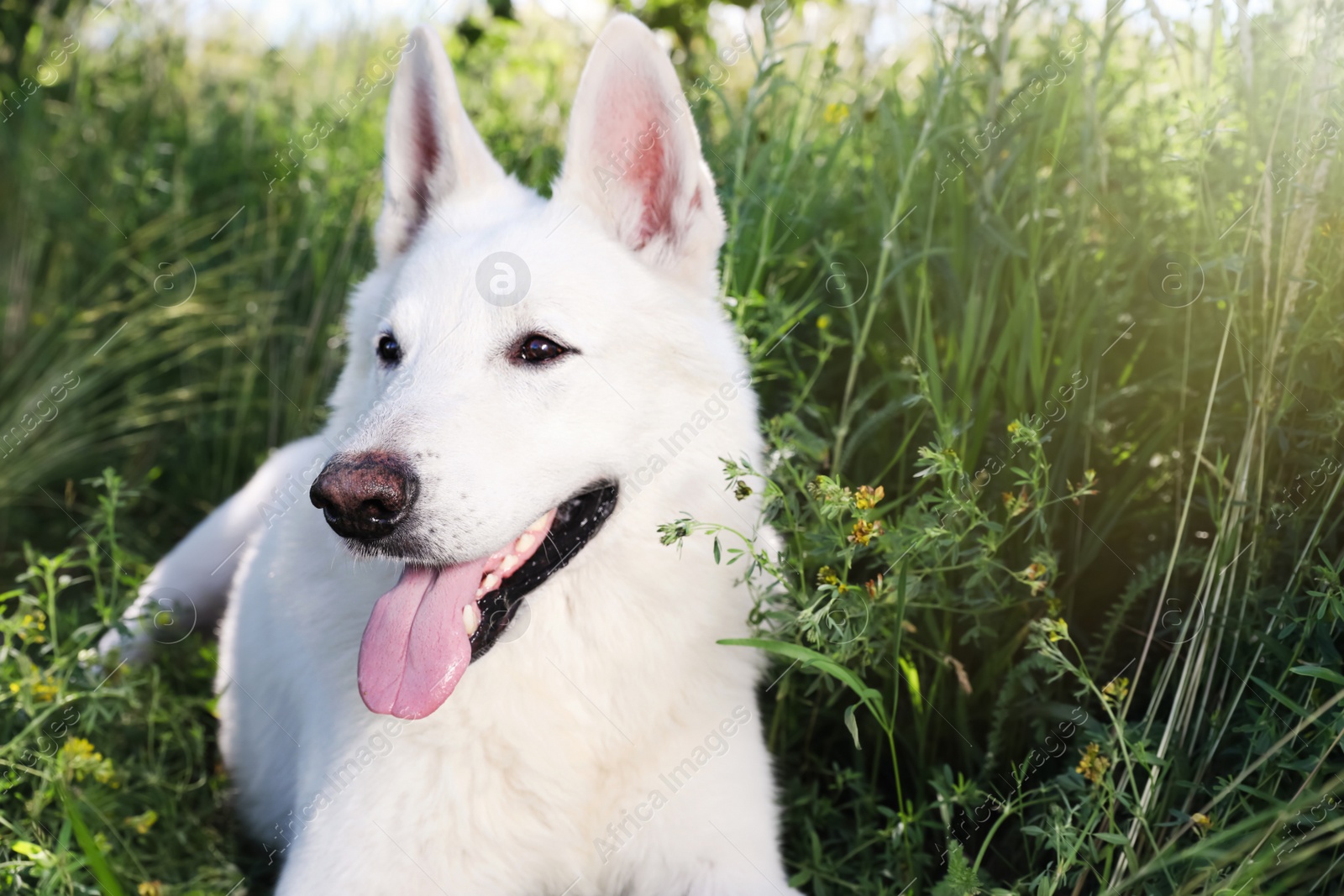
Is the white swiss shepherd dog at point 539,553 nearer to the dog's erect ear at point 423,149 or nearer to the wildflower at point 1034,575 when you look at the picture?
the dog's erect ear at point 423,149

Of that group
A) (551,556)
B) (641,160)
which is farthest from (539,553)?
(641,160)

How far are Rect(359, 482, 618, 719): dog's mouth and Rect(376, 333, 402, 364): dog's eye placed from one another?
0.53 metres

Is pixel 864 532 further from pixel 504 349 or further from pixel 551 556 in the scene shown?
pixel 504 349

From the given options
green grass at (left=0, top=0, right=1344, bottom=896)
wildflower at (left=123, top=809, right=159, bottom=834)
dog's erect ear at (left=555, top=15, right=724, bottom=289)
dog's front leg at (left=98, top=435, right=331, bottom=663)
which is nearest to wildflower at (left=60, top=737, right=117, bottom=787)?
green grass at (left=0, top=0, right=1344, bottom=896)

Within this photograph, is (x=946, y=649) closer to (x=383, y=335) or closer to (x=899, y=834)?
(x=899, y=834)

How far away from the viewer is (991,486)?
8.96ft

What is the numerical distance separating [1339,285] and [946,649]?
130 centimetres

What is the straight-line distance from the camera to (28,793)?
2.68 metres

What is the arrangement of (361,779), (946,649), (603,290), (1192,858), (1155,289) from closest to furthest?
(1192,858)
(361,779)
(603,290)
(946,649)
(1155,289)

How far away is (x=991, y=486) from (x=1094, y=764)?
0.90 m

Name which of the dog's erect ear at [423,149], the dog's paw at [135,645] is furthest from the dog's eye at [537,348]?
the dog's paw at [135,645]

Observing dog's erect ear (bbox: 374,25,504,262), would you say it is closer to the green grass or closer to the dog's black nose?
the green grass

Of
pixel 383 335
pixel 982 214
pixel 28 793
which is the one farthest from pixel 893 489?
pixel 28 793

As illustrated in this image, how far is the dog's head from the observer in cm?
196
